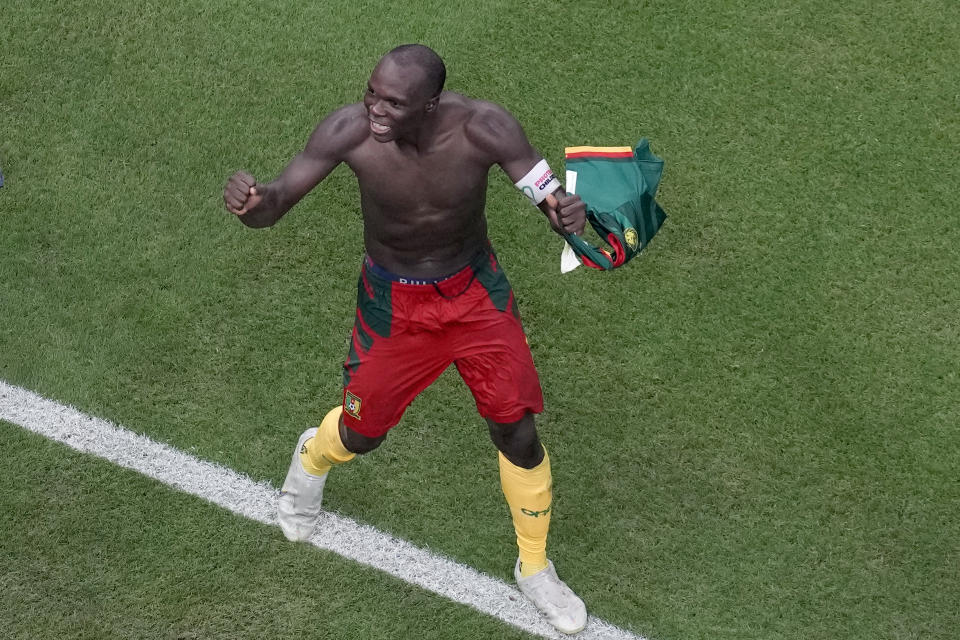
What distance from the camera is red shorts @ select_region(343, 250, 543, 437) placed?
5.07 metres

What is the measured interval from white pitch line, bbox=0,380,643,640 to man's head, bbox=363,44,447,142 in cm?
224

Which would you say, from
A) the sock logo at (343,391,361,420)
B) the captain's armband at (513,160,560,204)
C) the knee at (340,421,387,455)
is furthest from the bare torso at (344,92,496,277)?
the knee at (340,421,387,455)

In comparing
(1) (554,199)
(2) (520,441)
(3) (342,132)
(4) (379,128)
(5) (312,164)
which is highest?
(4) (379,128)

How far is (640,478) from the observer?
6023 millimetres

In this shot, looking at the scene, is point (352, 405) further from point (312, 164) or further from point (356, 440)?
point (312, 164)

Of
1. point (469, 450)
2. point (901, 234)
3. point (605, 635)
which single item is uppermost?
point (901, 234)

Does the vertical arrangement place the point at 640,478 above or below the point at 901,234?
below

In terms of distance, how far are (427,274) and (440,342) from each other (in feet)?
1.07

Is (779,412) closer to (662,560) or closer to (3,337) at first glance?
(662,560)

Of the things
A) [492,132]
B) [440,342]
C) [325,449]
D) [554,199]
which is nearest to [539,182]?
[554,199]

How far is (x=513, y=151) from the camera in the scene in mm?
4695

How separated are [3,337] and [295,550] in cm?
195

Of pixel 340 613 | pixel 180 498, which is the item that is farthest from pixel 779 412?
pixel 180 498

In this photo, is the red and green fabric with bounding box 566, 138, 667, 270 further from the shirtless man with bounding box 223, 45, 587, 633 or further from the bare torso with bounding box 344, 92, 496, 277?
the bare torso with bounding box 344, 92, 496, 277
